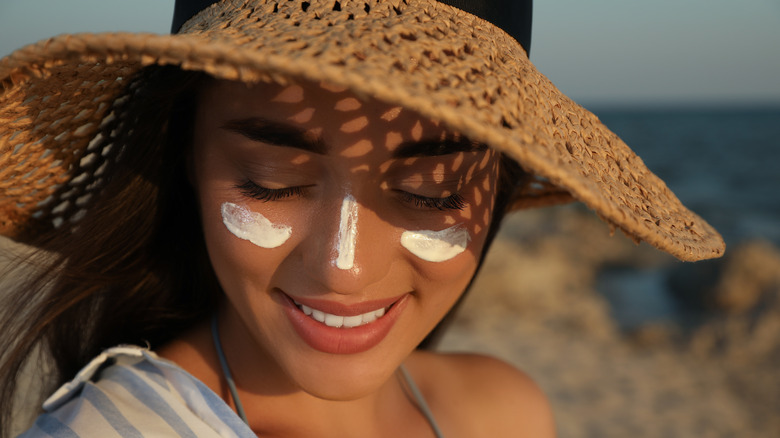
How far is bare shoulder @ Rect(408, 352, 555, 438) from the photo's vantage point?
178 centimetres

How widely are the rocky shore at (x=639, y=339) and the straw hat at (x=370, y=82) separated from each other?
3.51 m

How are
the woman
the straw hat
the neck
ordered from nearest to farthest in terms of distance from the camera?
1. the straw hat
2. the woman
3. the neck

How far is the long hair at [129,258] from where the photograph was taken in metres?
1.36

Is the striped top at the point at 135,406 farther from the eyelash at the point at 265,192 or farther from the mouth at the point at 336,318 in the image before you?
the eyelash at the point at 265,192

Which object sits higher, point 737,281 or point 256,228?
point 256,228

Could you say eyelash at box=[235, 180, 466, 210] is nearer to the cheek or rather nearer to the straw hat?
the cheek

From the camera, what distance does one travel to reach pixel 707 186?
21484mm

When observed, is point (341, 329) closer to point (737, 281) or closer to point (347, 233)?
point (347, 233)

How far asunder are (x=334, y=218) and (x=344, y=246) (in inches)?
2.0

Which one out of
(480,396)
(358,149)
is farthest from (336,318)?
(480,396)

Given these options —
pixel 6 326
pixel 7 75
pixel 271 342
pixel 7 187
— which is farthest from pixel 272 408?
pixel 7 75

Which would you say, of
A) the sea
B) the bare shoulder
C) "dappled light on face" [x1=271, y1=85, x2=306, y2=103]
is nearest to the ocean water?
the sea

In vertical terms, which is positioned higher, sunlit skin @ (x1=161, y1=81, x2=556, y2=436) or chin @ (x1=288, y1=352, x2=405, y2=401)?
sunlit skin @ (x1=161, y1=81, x2=556, y2=436)

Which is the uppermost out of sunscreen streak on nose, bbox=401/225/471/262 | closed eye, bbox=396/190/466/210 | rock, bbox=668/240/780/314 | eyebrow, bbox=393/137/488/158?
eyebrow, bbox=393/137/488/158
